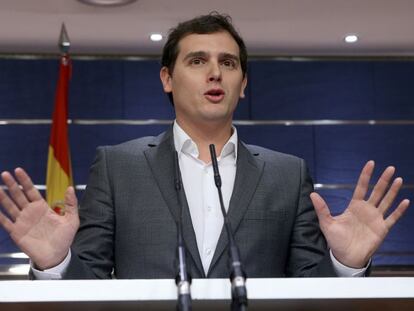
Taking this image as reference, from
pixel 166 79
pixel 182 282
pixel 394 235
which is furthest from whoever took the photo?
pixel 394 235

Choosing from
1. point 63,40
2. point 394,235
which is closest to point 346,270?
point 63,40

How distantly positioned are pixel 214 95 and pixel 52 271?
851 mm

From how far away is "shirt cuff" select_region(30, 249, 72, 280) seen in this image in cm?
169

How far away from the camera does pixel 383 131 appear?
6.99 metres

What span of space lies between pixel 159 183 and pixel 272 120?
4724 mm

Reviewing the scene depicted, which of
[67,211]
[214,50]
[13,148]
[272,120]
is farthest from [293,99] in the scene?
[67,211]

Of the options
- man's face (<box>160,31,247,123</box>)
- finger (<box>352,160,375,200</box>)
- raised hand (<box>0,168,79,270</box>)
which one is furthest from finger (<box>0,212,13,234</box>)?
man's face (<box>160,31,247,123</box>)

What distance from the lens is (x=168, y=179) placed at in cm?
225

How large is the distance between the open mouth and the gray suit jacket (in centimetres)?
18

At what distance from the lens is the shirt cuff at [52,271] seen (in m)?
1.69

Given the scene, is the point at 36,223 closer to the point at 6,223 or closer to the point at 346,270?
the point at 6,223

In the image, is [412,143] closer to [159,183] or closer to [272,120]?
[272,120]

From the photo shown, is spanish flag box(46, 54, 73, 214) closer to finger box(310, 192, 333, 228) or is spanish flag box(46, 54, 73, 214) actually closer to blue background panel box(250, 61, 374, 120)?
blue background panel box(250, 61, 374, 120)

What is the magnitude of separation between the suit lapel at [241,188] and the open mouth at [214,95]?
18cm
